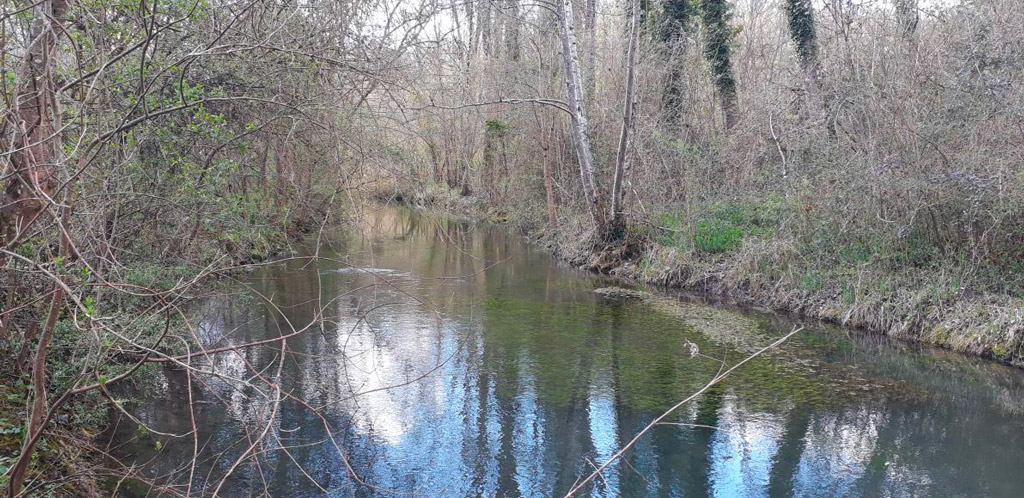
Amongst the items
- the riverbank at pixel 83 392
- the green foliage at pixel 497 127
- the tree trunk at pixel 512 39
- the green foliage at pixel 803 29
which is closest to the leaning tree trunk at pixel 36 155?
the riverbank at pixel 83 392

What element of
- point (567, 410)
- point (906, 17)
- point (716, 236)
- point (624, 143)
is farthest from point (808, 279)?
point (567, 410)

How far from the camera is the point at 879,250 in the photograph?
11.8m

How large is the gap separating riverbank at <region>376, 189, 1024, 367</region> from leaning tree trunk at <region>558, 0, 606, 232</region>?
3.42ft

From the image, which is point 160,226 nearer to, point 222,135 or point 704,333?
point 222,135

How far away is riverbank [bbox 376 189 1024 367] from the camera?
9867mm

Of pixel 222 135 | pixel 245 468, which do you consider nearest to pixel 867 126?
pixel 222 135

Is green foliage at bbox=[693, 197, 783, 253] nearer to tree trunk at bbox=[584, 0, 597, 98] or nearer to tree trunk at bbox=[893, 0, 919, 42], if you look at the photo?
tree trunk at bbox=[893, 0, 919, 42]

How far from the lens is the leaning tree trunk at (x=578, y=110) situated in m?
15.8

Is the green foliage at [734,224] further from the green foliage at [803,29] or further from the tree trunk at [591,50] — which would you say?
the tree trunk at [591,50]

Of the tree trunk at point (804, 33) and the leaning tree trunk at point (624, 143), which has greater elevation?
the tree trunk at point (804, 33)

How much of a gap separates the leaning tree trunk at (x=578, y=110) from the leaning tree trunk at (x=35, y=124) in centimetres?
1220

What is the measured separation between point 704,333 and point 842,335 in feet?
6.68

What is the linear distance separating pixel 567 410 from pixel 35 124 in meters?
5.65

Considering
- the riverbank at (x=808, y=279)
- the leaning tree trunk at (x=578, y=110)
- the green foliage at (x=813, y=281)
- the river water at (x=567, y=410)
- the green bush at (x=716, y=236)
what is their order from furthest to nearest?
the leaning tree trunk at (x=578, y=110), the green bush at (x=716, y=236), the green foliage at (x=813, y=281), the riverbank at (x=808, y=279), the river water at (x=567, y=410)
